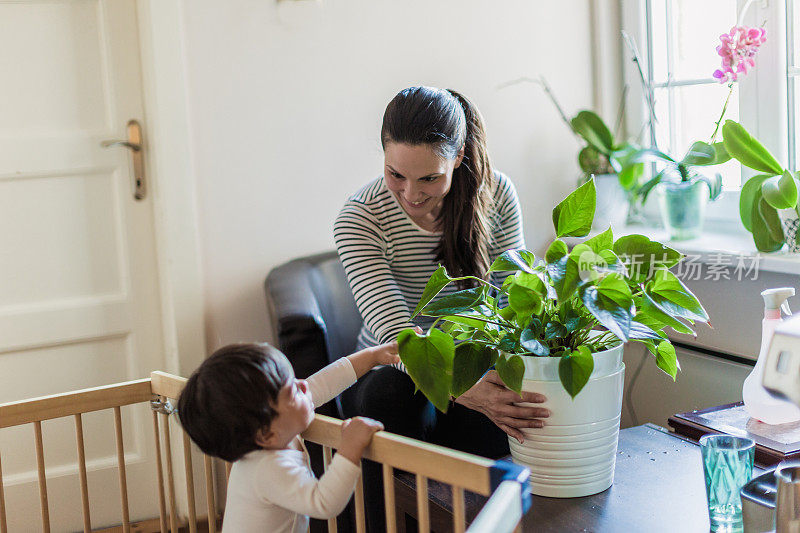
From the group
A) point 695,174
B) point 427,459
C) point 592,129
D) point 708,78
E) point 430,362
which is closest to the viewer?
point 427,459

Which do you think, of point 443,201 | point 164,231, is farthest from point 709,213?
point 164,231

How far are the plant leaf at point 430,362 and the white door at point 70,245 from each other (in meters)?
1.31

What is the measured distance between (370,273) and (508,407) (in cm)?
58

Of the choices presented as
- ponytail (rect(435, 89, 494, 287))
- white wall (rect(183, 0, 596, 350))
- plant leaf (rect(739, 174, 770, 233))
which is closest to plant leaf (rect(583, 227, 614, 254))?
ponytail (rect(435, 89, 494, 287))

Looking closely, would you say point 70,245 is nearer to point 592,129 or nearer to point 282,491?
point 282,491

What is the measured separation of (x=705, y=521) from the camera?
43.9 inches

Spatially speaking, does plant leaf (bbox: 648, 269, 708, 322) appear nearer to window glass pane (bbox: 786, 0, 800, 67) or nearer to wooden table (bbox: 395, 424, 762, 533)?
wooden table (bbox: 395, 424, 762, 533)

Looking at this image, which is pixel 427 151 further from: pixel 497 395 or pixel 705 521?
pixel 705 521

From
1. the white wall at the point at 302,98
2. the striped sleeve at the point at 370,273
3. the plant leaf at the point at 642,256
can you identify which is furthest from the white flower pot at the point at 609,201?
the plant leaf at the point at 642,256

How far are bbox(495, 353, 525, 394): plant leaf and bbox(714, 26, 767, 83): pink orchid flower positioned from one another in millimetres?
1149

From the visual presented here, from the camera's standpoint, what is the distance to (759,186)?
1864mm

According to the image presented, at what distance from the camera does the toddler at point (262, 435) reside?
1.00m

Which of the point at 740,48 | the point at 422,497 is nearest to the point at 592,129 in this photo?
the point at 740,48

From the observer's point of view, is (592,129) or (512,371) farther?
(592,129)
